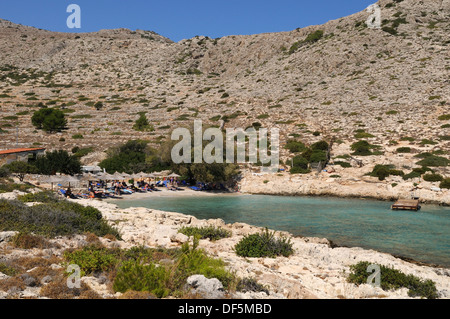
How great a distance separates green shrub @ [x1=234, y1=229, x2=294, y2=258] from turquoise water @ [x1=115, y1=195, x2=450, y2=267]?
6.38m

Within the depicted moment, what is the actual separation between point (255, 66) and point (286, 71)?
46.1ft

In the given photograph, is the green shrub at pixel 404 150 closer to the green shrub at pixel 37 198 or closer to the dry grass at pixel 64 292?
the green shrub at pixel 37 198

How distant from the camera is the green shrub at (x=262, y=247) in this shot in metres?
13.1

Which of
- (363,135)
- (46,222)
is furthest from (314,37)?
(46,222)

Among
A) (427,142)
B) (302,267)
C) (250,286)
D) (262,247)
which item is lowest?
(302,267)

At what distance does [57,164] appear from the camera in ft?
129

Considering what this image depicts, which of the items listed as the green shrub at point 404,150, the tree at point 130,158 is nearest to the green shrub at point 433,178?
the green shrub at point 404,150

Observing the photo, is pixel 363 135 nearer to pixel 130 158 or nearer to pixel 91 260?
pixel 130 158

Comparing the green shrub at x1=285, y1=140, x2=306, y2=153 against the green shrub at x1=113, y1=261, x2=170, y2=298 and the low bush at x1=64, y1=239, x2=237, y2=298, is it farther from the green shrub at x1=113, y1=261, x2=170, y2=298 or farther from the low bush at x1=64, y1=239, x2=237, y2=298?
the green shrub at x1=113, y1=261, x2=170, y2=298

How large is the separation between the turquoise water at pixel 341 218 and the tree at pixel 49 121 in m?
38.5

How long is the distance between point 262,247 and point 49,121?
6194cm

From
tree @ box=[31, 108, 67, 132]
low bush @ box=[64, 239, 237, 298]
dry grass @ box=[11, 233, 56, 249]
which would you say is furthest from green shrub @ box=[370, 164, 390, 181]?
tree @ box=[31, 108, 67, 132]
